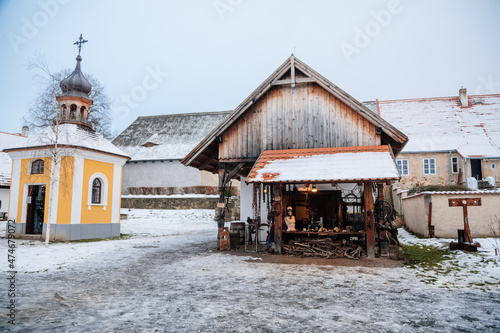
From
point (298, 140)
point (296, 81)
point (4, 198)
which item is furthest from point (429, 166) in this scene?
point (4, 198)

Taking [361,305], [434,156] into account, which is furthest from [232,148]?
[434,156]

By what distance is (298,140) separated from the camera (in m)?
12.1

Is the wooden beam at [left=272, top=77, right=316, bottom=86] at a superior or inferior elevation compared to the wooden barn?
superior

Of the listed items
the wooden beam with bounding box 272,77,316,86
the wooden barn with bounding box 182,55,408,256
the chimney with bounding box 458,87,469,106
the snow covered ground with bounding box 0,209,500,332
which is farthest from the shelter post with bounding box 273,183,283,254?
the chimney with bounding box 458,87,469,106

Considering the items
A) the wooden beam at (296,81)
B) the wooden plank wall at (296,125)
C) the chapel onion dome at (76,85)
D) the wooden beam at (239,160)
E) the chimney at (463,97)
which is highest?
the chimney at (463,97)

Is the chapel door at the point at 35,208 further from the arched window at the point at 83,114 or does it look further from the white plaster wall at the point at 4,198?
the white plaster wall at the point at 4,198

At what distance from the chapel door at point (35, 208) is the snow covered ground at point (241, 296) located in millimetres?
6501

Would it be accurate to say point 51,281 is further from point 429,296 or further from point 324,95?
point 324,95

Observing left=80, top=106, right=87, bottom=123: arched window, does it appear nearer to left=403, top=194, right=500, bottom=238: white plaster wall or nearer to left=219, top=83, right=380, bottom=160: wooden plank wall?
left=219, top=83, right=380, bottom=160: wooden plank wall

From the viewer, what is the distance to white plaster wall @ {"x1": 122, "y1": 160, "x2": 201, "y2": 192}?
33219 millimetres

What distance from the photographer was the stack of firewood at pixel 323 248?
34.2 feet

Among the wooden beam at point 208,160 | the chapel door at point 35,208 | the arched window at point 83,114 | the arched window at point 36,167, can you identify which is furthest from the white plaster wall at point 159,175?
the wooden beam at point 208,160

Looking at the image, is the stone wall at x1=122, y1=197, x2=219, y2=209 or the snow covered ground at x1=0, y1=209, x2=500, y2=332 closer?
the snow covered ground at x1=0, y1=209, x2=500, y2=332

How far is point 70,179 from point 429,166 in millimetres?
23515
